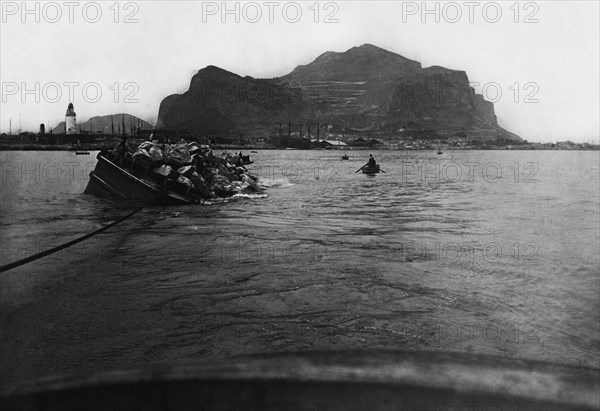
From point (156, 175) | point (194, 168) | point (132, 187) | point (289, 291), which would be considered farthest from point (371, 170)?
point (289, 291)

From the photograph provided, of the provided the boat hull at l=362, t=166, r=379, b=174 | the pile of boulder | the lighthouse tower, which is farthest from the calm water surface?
the lighthouse tower

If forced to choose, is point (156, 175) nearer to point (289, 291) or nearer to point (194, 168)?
point (194, 168)

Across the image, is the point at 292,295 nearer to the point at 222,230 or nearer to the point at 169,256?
the point at 169,256

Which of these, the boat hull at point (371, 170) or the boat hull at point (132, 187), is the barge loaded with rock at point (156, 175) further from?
the boat hull at point (371, 170)

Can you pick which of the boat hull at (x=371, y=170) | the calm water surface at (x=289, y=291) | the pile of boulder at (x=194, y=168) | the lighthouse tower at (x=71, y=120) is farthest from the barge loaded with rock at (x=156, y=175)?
the lighthouse tower at (x=71, y=120)

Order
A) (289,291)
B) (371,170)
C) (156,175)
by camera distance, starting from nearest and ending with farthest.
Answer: (289,291), (156,175), (371,170)

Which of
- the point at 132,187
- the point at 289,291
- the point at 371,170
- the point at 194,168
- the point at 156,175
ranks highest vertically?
the point at 194,168

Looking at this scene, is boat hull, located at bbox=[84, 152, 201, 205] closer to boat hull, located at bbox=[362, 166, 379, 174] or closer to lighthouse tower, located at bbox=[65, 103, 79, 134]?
boat hull, located at bbox=[362, 166, 379, 174]

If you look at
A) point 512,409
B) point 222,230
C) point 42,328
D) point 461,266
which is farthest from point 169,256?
point 512,409
